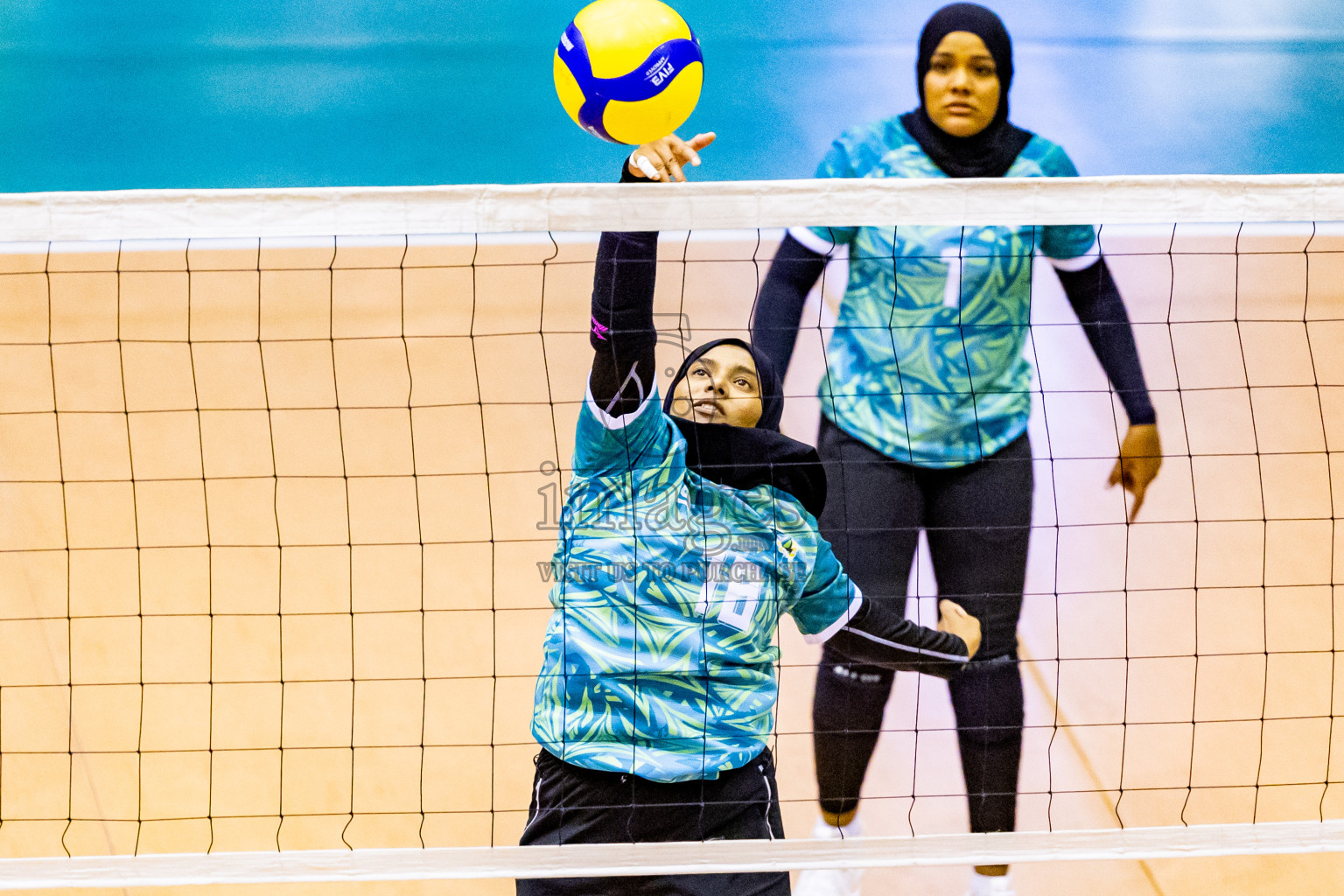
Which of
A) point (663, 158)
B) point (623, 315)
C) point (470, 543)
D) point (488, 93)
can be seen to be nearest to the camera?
point (623, 315)

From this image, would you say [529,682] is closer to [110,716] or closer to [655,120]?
[110,716]

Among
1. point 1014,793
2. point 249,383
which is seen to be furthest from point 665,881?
point 249,383

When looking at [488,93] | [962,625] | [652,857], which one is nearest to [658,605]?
[652,857]

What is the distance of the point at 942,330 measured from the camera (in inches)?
89.5

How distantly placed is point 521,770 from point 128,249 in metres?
2.83

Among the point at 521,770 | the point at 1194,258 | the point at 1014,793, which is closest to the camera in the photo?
the point at 1014,793

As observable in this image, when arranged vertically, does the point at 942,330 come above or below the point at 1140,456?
above

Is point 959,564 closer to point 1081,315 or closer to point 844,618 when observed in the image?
point 844,618

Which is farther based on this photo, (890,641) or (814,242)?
(814,242)

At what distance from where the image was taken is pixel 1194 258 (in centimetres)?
438

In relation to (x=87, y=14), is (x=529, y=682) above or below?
below

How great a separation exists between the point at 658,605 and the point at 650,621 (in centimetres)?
3

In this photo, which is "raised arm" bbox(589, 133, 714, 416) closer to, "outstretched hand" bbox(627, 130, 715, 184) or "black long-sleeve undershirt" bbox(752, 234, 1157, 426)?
"outstretched hand" bbox(627, 130, 715, 184)

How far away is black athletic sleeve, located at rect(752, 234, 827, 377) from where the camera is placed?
7.61 feet
